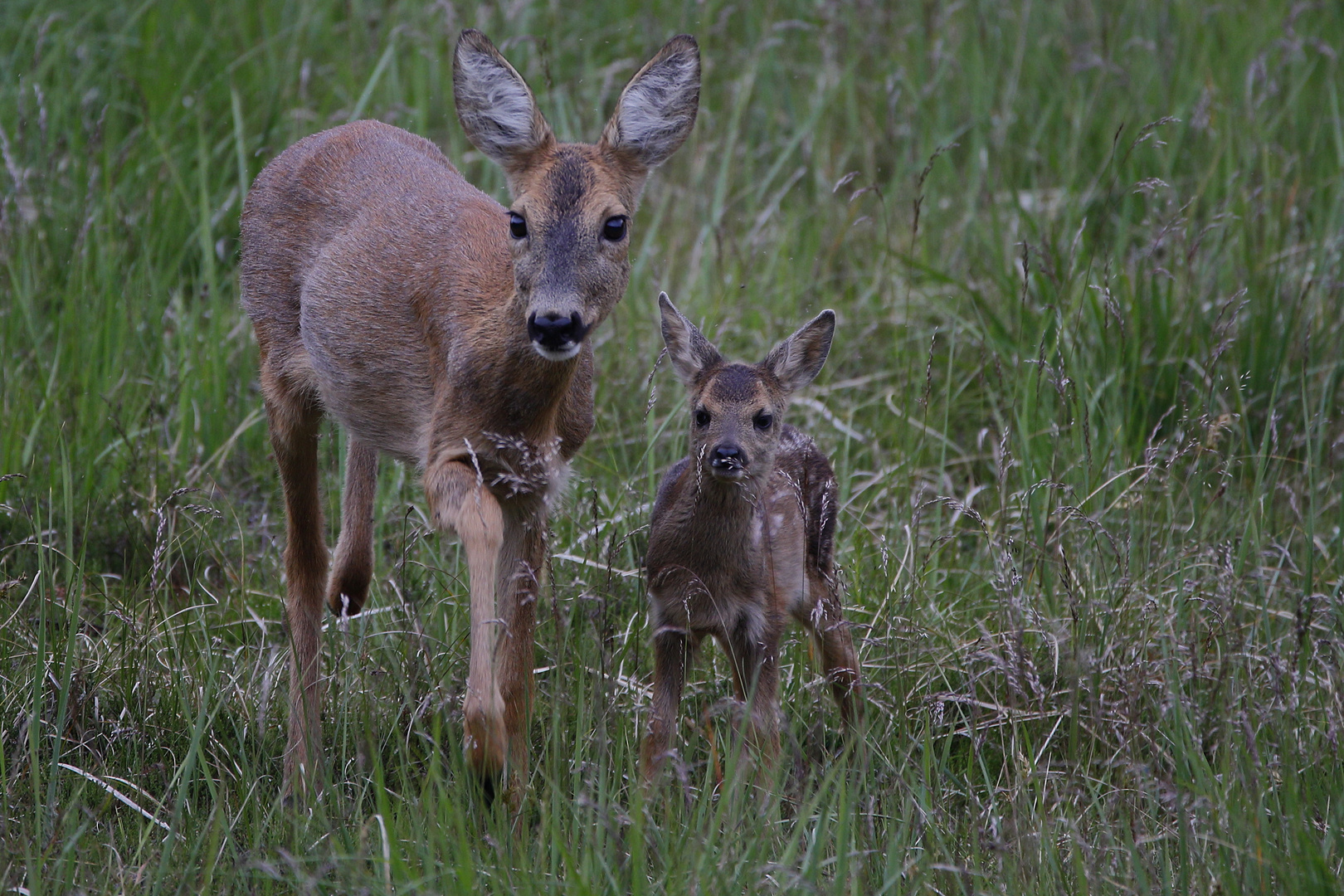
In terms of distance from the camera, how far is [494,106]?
4.16 m

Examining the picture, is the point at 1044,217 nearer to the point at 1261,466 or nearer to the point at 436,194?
the point at 1261,466

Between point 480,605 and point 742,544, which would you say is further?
point 742,544

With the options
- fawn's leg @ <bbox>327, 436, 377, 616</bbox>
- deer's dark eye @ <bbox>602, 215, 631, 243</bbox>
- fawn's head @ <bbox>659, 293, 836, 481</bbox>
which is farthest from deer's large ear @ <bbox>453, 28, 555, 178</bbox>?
fawn's leg @ <bbox>327, 436, 377, 616</bbox>

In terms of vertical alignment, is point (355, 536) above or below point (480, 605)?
below

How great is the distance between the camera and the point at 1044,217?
668 cm

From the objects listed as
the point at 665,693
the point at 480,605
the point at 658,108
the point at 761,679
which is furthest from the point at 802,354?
the point at 480,605

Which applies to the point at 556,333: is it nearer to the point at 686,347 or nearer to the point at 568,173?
the point at 568,173

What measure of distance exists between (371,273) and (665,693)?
1.50 metres

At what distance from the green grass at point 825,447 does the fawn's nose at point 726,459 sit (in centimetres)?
45

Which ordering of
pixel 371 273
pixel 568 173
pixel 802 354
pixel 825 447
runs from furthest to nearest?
pixel 825 447 → pixel 802 354 → pixel 371 273 → pixel 568 173

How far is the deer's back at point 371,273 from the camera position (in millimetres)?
4316

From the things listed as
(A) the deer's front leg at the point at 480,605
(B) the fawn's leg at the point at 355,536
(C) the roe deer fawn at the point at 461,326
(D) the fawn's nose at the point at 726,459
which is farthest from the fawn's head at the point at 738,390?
(B) the fawn's leg at the point at 355,536

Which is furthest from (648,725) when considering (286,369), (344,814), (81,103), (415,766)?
(81,103)

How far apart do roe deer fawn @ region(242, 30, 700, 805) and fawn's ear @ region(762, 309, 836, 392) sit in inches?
23.4
